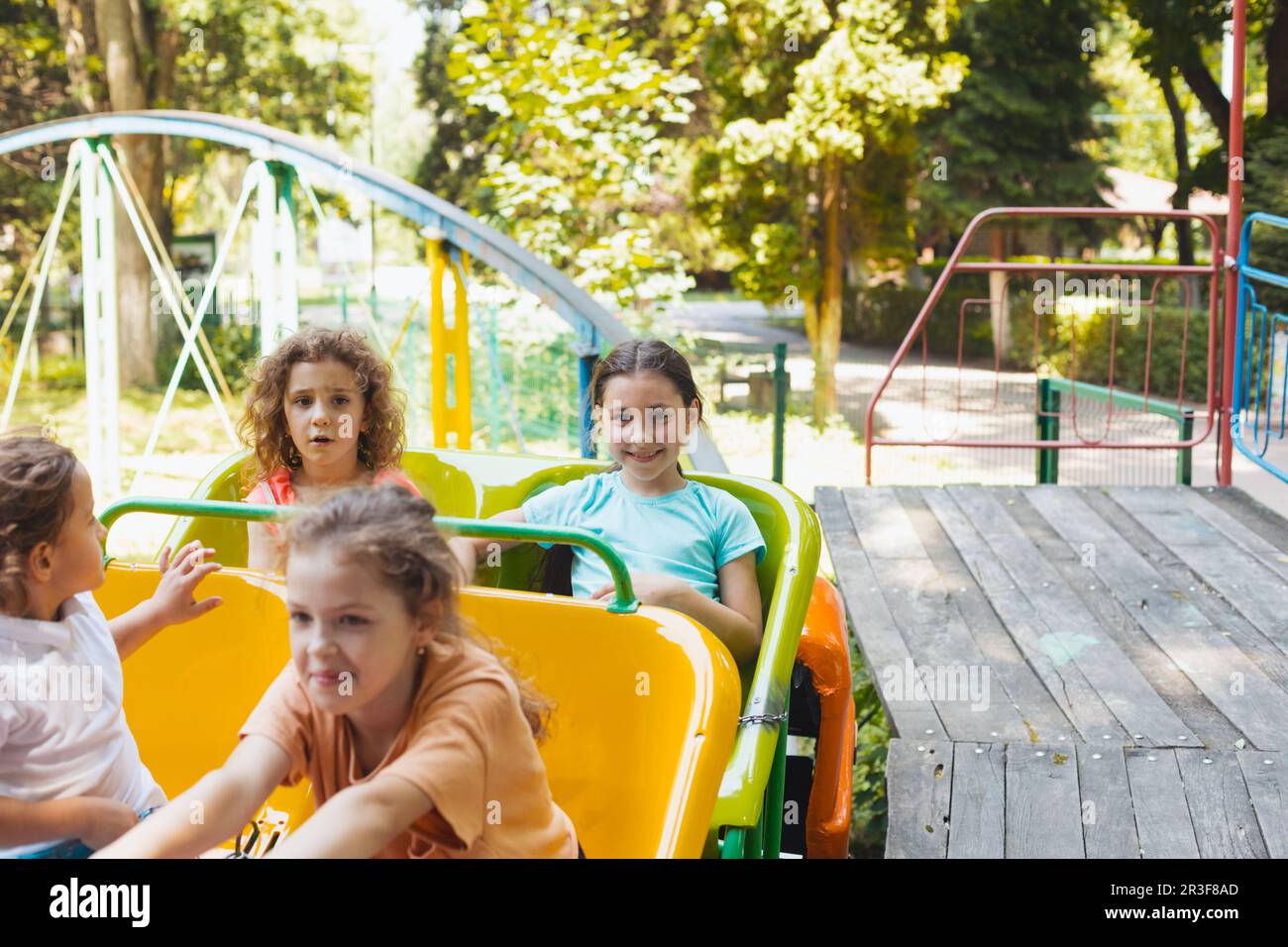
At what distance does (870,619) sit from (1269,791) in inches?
53.4

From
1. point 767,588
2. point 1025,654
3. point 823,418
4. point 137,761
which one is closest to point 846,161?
point 823,418

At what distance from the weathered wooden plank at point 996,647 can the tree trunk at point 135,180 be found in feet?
32.2

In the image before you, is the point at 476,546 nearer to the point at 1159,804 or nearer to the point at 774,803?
the point at 774,803

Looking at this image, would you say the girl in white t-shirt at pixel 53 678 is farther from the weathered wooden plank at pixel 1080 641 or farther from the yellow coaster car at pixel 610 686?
the weathered wooden plank at pixel 1080 641

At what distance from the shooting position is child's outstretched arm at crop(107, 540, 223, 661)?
1.97 meters

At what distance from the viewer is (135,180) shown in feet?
45.0

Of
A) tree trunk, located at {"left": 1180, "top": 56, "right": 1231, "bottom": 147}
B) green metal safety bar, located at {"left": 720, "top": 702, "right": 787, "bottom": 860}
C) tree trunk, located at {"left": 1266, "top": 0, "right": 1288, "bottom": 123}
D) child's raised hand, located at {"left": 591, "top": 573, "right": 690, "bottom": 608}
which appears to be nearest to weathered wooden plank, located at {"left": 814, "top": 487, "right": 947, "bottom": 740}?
green metal safety bar, located at {"left": 720, "top": 702, "right": 787, "bottom": 860}

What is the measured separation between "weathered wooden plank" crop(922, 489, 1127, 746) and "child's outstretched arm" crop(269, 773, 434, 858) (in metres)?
1.89

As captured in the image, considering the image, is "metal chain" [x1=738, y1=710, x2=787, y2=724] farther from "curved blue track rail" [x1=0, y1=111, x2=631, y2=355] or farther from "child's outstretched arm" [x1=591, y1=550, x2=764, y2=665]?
"curved blue track rail" [x1=0, y1=111, x2=631, y2=355]

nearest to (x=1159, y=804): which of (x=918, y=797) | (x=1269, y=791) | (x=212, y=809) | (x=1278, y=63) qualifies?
(x=1269, y=791)

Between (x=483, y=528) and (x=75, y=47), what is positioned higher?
(x=75, y=47)

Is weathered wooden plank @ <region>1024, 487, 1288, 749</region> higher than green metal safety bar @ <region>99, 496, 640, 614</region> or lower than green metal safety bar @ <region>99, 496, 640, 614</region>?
lower

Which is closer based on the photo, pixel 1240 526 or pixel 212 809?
pixel 212 809
